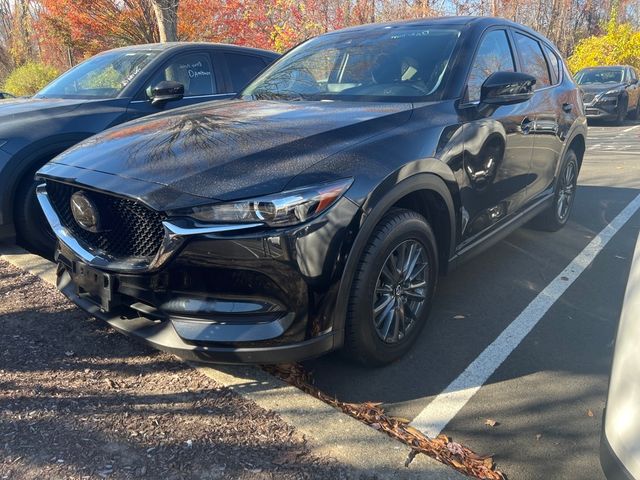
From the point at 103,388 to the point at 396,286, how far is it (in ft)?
5.12

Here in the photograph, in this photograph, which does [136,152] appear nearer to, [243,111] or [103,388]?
[243,111]

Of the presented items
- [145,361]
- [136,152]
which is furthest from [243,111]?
[145,361]

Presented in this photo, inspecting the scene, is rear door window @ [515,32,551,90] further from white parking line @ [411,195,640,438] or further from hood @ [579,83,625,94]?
hood @ [579,83,625,94]

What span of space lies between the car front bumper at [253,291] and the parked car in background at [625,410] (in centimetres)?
112

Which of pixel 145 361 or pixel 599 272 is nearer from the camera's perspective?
pixel 145 361

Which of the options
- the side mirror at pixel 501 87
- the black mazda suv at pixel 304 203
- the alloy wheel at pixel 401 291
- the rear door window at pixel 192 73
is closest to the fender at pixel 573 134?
the black mazda suv at pixel 304 203

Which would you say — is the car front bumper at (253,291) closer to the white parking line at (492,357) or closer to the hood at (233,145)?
the hood at (233,145)

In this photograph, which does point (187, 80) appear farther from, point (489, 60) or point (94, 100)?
point (489, 60)

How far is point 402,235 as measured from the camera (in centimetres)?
278

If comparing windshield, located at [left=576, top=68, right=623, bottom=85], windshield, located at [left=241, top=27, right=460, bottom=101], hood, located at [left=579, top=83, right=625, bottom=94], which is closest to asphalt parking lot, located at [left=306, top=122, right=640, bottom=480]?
windshield, located at [left=241, top=27, right=460, bottom=101]

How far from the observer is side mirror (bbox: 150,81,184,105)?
15.2ft

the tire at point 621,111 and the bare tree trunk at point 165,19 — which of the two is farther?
the tire at point 621,111

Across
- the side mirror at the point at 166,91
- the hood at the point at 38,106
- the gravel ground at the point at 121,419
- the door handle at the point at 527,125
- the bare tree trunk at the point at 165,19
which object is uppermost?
the bare tree trunk at the point at 165,19

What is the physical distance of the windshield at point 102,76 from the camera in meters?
4.97
